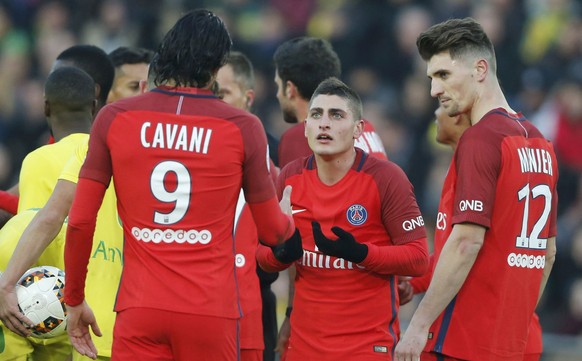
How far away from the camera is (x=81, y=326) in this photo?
5.38 m

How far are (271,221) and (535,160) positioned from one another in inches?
58.2

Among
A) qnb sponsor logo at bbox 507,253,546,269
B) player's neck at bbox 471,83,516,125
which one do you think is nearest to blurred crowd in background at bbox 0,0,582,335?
qnb sponsor logo at bbox 507,253,546,269

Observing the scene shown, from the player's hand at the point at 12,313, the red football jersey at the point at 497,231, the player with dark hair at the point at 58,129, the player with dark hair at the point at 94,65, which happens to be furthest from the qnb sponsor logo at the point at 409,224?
the player with dark hair at the point at 94,65

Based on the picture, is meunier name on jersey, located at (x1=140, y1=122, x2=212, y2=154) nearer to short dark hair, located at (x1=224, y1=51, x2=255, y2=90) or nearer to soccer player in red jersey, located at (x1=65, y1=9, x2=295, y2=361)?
soccer player in red jersey, located at (x1=65, y1=9, x2=295, y2=361)

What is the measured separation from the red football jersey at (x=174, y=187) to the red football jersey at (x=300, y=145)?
2076 millimetres

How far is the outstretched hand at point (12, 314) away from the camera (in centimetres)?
573

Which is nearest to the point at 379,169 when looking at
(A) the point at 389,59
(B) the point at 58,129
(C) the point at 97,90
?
(B) the point at 58,129

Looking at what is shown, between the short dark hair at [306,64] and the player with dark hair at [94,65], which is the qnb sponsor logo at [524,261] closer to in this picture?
the short dark hair at [306,64]

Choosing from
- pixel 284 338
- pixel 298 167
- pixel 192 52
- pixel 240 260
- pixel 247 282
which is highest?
pixel 192 52

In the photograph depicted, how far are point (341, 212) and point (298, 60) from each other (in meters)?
2.01

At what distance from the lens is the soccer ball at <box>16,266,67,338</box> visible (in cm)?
589

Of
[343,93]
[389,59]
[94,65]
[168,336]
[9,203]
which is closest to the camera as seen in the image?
[168,336]

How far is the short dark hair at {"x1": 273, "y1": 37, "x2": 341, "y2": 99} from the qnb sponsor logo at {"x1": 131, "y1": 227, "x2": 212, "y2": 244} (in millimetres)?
2804

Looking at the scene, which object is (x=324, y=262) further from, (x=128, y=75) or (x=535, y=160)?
(x=128, y=75)
